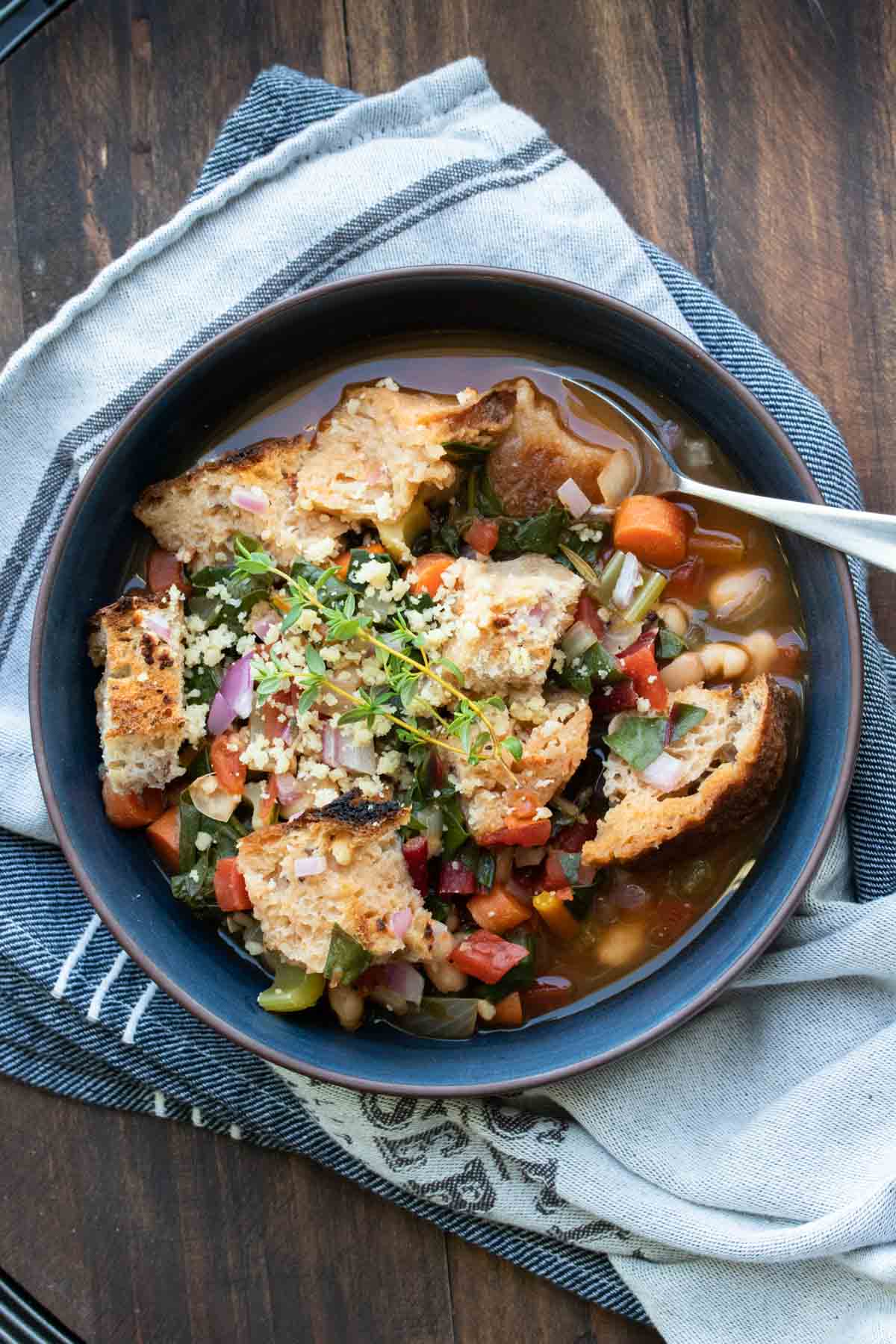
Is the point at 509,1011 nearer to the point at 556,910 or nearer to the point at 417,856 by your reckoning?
the point at 556,910

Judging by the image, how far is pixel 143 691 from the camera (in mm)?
3016

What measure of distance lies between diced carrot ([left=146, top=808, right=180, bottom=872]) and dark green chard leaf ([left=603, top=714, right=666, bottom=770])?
3.71 ft

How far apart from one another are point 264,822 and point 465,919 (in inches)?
22.5

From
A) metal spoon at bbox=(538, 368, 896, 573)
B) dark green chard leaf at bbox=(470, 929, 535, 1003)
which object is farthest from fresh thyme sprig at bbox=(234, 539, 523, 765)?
metal spoon at bbox=(538, 368, 896, 573)

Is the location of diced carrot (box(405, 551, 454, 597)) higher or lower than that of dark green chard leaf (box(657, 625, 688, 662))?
higher

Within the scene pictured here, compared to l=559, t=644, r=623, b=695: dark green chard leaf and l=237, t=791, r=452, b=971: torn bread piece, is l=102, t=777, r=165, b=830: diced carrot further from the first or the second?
l=559, t=644, r=623, b=695: dark green chard leaf

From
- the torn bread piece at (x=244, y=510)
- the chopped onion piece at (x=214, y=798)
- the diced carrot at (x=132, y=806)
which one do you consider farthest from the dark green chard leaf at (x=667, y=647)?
the diced carrot at (x=132, y=806)

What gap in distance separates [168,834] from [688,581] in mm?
1501

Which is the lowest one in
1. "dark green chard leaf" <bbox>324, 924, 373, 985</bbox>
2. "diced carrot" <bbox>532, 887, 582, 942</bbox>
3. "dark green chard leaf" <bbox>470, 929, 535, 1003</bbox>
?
"dark green chard leaf" <bbox>470, 929, 535, 1003</bbox>

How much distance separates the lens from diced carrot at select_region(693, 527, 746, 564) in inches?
127

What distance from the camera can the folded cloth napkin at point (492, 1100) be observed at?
10.5 feet

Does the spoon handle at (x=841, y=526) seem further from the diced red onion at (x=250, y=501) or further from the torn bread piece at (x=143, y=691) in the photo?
the torn bread piece at (x=143, y=691)

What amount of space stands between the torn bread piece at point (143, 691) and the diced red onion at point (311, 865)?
0.42 m

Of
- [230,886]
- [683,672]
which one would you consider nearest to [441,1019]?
[230,886]
